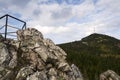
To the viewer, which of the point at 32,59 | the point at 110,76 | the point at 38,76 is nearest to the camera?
the point at 38,76

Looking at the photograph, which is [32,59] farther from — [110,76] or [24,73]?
[110,76]

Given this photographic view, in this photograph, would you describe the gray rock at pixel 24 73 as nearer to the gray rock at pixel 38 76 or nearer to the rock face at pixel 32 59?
the rock face at pixel 32 59

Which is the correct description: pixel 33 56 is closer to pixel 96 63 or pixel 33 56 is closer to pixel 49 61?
pixel 49 61

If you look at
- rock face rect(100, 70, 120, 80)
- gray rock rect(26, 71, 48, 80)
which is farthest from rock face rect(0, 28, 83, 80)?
rock face rect(100, 70, 120, 80)

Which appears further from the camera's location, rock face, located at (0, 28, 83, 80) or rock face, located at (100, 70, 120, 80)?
rock face, located at (100, 70, 120, 80)

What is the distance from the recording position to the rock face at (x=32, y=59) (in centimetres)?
2438

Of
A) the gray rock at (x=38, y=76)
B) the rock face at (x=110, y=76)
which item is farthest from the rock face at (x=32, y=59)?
the rock face at (x=110, y=76)

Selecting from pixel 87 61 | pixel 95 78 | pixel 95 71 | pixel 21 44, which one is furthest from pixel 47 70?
pixel 87 61

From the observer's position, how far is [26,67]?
24.8 meters

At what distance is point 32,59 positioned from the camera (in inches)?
1041

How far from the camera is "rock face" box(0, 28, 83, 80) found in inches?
960

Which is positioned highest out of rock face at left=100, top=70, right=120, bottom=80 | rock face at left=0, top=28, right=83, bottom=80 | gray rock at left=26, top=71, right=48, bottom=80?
rock face at left=0, top=28, right=83, bottom=80

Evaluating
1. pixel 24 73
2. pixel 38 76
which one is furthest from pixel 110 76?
pixel 24 73

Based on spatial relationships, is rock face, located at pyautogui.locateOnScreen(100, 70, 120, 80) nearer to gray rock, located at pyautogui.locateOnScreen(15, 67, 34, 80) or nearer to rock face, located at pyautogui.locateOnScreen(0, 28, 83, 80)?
rock face, located at pyautogui.locateOnScreen(0, 28, 83, 80)
